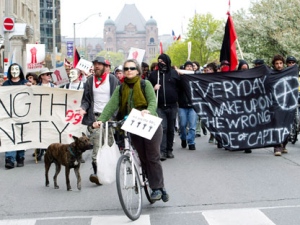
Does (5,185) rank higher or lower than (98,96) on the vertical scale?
lower

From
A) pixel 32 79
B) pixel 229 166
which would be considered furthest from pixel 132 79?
pixel 32 79

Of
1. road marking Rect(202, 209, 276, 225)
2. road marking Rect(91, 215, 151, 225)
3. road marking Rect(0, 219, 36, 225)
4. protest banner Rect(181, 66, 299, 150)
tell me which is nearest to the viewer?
road marking Rect(202, 209, 276, 225)

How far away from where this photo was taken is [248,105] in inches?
482

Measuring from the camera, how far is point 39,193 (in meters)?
8.80

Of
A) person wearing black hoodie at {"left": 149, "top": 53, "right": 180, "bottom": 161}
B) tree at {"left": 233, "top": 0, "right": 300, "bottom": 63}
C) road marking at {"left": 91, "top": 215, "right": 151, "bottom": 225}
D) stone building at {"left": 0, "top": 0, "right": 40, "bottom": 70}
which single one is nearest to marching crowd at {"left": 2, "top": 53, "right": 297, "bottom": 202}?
person wearing black hoodie at {"left": 149, "top": 53, "right": 180, "bottom": 161}

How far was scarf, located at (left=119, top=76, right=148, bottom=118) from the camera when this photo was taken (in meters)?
7.16

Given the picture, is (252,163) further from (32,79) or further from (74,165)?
(32,79)

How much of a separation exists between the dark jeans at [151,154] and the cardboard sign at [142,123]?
369 millimetres

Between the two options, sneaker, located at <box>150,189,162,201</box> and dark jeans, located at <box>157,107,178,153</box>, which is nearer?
sneaker, located at <box>150,189,162,201</box>

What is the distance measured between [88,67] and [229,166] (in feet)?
18.8

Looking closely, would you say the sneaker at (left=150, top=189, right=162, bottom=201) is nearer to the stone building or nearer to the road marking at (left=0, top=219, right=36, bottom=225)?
the road marking at (left=0, top=219, right=36, bottom=225)

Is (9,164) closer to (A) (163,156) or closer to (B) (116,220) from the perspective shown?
(A) (163,156)

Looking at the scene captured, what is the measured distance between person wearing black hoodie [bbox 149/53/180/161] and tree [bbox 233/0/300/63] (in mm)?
28379

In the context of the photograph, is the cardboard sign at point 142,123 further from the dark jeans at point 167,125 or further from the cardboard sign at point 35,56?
the cardboard sign at point 35,56
